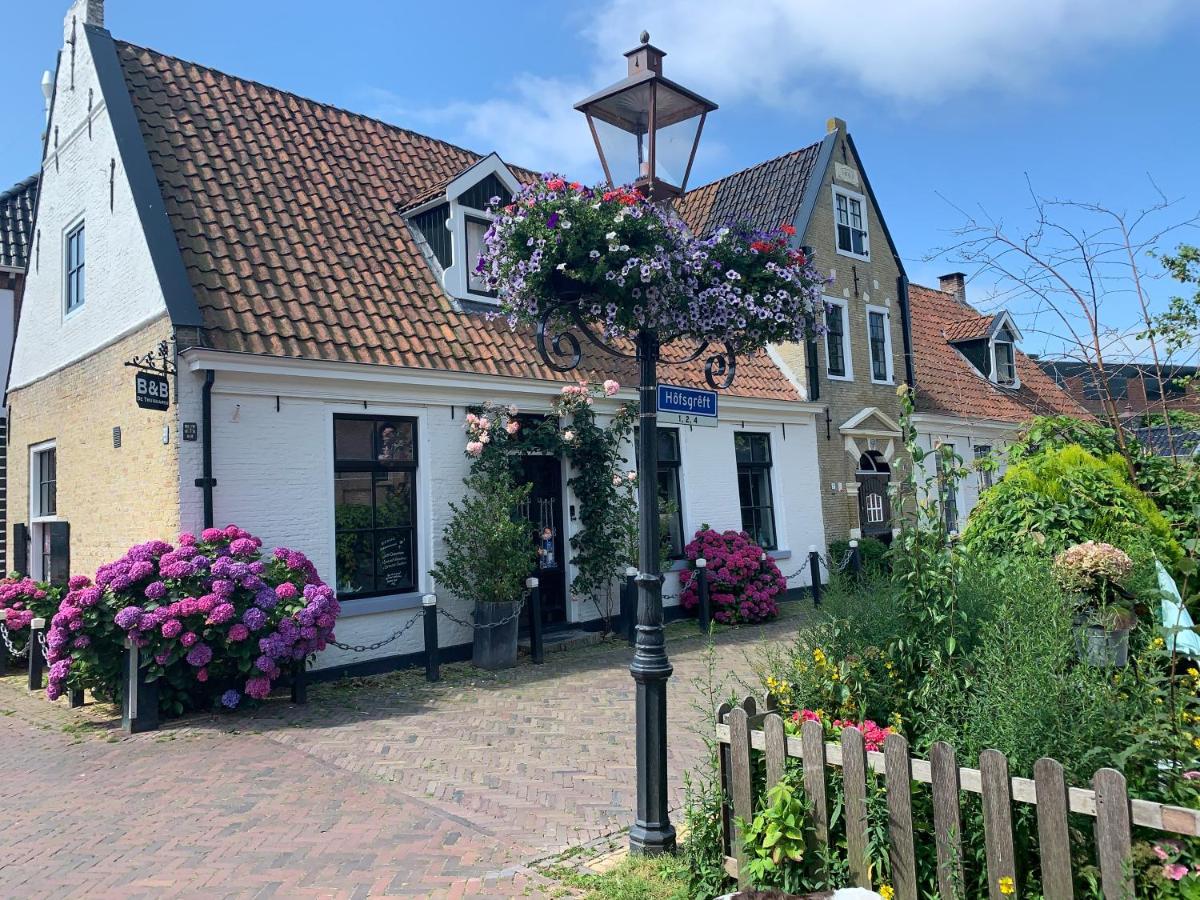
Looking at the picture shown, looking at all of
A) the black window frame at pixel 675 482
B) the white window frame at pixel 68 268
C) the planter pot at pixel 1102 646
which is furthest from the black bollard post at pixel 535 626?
the white window frame at pixel 68 268

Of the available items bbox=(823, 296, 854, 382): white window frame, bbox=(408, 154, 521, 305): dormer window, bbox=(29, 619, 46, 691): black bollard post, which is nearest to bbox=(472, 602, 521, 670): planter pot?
bbox=(408, 154, 521, 305): dormer window

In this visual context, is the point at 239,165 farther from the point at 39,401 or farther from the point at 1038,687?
the point at 1038,687

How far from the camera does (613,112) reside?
4.98m

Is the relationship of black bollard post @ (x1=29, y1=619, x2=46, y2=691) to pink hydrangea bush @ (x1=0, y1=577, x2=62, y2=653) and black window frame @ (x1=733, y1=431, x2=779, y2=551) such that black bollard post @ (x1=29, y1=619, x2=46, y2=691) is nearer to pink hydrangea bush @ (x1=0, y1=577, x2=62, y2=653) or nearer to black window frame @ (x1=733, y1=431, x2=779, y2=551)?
pink hydrangea bush @ (x1=0, y1=577, x2=62, y2=653)

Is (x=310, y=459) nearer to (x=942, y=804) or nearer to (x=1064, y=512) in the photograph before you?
(x=1064, y=512)

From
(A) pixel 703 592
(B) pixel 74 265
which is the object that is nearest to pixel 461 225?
(B) pixel 74 265

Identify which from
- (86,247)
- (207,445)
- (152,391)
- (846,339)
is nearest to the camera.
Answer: (152,391)

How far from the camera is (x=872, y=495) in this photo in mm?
17172

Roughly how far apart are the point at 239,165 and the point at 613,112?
7.45m

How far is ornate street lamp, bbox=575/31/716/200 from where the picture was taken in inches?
191

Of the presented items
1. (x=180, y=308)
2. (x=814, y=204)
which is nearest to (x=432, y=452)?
(x=180, y=308)

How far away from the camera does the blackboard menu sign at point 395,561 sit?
9695 millimetres

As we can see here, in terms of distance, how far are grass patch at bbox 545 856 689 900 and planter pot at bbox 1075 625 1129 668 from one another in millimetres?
2110

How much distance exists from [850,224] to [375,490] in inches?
473
